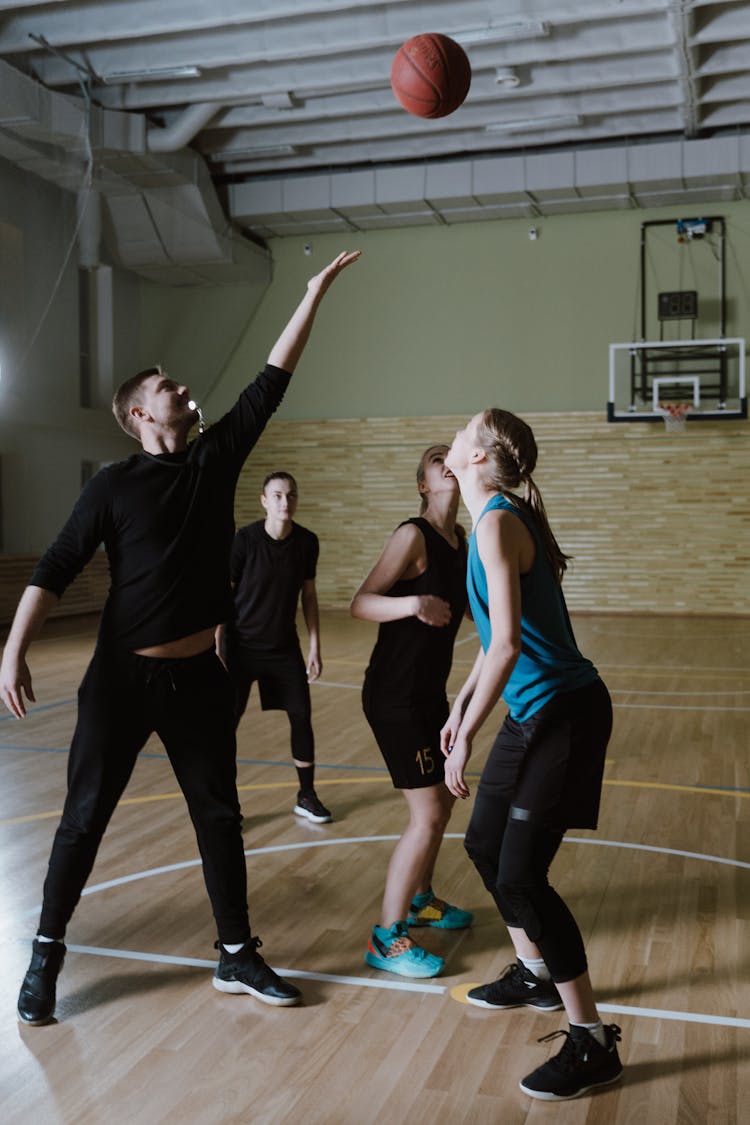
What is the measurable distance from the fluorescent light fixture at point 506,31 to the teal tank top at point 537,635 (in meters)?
9.58

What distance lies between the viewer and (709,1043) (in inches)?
108

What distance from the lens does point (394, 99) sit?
1215 cm

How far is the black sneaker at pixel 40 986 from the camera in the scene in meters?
2.86

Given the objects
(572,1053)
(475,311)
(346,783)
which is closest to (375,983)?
(572,1053)

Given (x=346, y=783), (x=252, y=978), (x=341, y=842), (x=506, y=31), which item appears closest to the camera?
(x=252, y=978)

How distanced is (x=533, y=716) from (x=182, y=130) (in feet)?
39.2

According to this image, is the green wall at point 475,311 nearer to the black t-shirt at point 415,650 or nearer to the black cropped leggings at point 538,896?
the black t-shirt at point 415,650

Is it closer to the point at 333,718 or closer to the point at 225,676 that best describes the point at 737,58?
the point at 333,718

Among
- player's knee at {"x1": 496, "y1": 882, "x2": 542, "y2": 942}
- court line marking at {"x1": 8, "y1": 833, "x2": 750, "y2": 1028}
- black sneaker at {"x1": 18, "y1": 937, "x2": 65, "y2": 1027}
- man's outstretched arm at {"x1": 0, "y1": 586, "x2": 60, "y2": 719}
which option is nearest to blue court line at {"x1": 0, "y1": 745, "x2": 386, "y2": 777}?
court line marking at {"x1": 8, "y1": 833, "x2": 750, "y2": 1028}

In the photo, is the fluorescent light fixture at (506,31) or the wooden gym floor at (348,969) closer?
the wooden gym floor at (348,969)

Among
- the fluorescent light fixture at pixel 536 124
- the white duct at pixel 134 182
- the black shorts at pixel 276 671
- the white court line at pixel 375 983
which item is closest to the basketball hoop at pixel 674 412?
the fluorescent light fixture at pixel 536 124

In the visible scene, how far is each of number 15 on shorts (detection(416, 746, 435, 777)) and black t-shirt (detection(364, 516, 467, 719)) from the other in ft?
0.45

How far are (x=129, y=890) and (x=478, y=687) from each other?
2.09m

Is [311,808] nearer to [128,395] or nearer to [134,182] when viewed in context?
[128,395]
